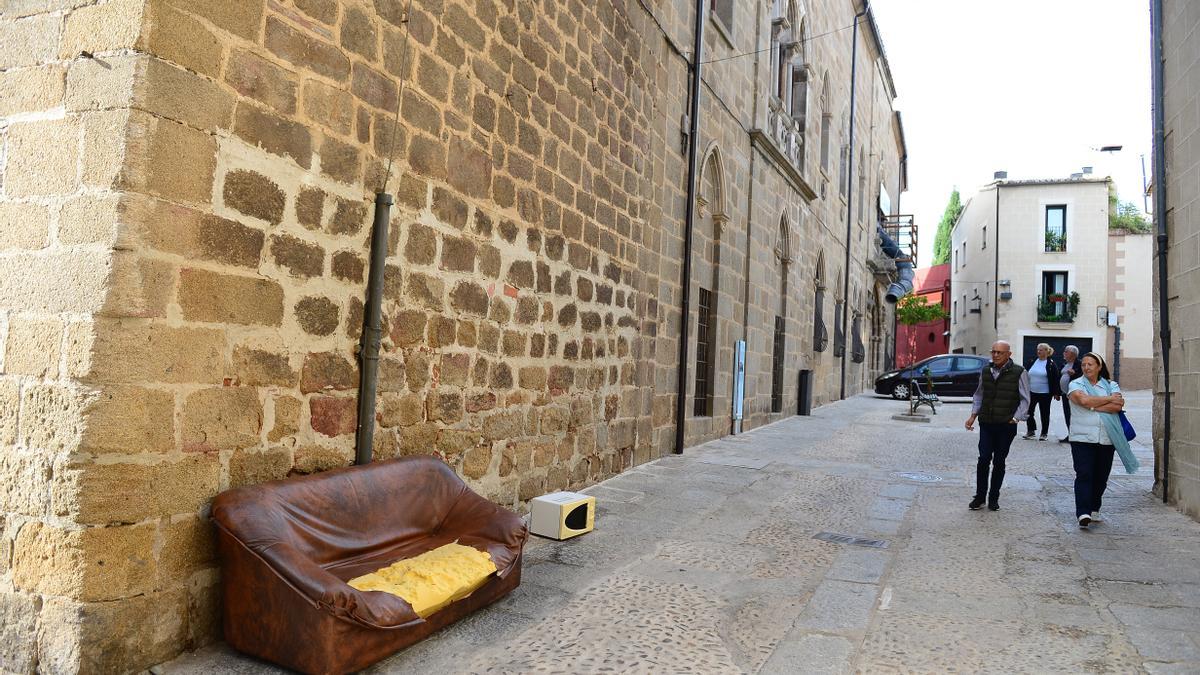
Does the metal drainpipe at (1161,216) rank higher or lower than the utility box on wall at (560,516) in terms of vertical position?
higher

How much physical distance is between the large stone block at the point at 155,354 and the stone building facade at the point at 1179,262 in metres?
6.89

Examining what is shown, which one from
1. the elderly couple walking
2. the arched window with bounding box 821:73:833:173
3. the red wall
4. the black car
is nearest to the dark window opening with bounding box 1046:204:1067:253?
the red wall

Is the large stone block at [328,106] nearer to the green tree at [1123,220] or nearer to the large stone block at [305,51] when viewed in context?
the large stone block at [305,51]

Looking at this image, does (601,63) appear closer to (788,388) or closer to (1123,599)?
(1123,599)

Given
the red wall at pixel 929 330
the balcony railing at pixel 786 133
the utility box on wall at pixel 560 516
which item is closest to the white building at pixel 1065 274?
the red wall at pixel 929 330

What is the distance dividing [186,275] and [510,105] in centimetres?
288

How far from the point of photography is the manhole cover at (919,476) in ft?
26.9

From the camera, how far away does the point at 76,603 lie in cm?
276

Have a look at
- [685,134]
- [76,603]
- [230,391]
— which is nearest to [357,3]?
[230,391]

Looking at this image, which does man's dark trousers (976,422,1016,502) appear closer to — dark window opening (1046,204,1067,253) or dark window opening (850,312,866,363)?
dark window opening (850,312,866,363)

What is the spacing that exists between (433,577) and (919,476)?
6514 millimetres

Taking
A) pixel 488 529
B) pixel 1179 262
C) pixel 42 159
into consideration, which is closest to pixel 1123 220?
pixel 1179 262

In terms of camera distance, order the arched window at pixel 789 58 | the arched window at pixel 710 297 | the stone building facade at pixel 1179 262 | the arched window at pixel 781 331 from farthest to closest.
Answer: the arched window at pixel 781 331 < the arched window at pixel 789 58 < the arched window at pixel 710 297 < the stone building facade at pixel 1179 262

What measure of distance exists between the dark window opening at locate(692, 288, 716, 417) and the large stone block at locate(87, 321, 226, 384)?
323 inches
